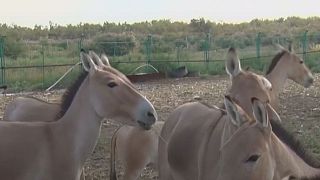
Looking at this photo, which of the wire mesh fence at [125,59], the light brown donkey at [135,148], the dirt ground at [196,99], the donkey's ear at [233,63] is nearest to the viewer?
the donkey's ear at [233,63]

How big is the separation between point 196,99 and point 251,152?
46.2 feet

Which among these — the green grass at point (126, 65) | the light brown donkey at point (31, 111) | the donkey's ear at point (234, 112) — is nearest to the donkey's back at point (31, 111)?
the light brown donkey at point (31, 111)

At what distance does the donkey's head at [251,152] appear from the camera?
4.95 meters

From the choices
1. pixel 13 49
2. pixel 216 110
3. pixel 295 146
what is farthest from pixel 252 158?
pixel 13 49

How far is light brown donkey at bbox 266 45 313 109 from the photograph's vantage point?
40.1 feet

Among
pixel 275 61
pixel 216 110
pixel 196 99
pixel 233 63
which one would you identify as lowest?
pixel 196 99

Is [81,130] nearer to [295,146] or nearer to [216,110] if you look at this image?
[216,110]

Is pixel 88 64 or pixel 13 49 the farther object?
pixel 13 49

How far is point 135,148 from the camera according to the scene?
378 inches

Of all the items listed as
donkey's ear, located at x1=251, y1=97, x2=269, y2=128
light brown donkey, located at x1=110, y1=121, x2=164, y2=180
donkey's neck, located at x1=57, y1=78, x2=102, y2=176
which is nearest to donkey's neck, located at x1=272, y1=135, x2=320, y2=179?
donkey's ear, located at x1=251, y1=97, x2=269, y2=128

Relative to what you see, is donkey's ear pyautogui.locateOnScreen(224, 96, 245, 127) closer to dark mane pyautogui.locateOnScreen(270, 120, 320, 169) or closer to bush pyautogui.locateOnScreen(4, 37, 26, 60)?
dark mane pyautogui.locateOnScreen(270, 120, 320, 169)

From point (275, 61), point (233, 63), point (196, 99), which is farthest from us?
point (196, 99)

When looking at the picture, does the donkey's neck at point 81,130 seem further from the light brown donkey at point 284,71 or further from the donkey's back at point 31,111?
the light brown donkey at point 284,71

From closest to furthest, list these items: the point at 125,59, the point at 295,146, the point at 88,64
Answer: the point at 295,146 → the point at 88,64 → the point at 125,59
